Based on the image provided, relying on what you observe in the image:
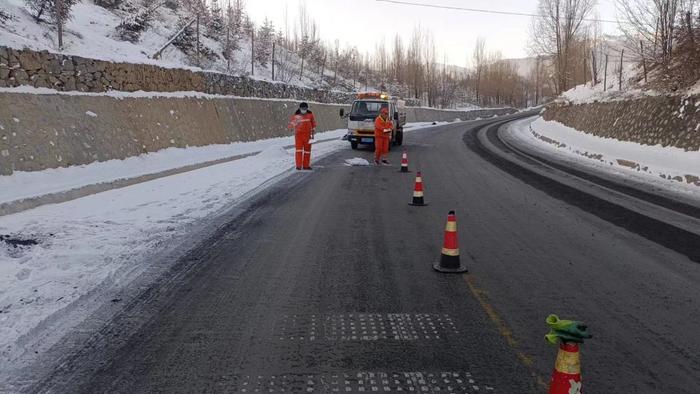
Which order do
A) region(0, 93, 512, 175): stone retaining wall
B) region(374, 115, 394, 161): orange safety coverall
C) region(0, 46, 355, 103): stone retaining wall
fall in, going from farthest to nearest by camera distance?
1. region(374, 115, 394, 161): orange safety coverall
2. region(0, 46, 355, 103): stone retaining wall
3. region(0, 93, 512, 175): stone retaining wall

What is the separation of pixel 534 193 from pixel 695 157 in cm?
628

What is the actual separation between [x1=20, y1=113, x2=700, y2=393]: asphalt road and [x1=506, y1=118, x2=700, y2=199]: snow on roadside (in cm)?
526

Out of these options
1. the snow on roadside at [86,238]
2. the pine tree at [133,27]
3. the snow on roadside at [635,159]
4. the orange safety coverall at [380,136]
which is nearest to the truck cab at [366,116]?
the orange safety coverall at [380,136]

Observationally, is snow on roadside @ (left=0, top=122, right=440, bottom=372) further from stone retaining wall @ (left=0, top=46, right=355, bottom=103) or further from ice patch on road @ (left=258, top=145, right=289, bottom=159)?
ice patch on road @ (left=258, top=145, right=289, bottom=159)

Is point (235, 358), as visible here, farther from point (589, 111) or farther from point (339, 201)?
point (589, 111)

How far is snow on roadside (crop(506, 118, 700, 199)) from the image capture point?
13.3 metres

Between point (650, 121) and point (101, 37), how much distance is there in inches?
1080

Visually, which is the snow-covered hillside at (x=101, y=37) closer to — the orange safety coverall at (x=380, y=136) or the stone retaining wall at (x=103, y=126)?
the stone retaining wall at (x=103, y=126)

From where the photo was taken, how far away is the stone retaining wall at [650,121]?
16.0m

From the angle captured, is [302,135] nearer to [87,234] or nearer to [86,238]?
[87,234]

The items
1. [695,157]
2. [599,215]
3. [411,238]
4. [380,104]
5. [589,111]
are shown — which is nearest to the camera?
[411,238]

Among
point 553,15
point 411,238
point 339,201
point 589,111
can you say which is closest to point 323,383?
point 411,238

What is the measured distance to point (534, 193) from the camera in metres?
11.5

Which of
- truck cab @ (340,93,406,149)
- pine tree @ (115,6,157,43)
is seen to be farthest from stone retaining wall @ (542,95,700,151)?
pine tree @ (115,6,157,43)
